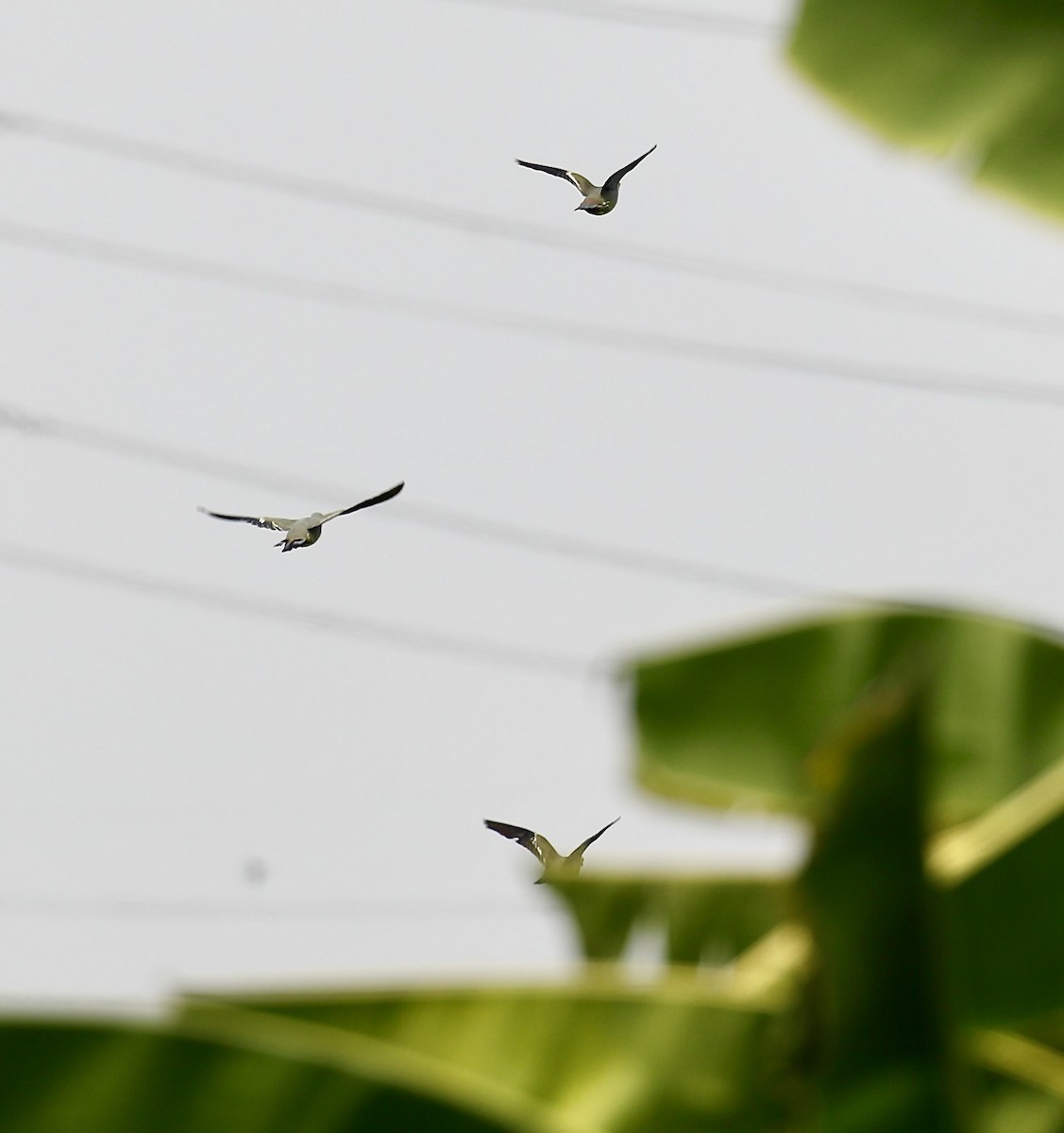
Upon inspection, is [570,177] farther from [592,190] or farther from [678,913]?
[678,913]

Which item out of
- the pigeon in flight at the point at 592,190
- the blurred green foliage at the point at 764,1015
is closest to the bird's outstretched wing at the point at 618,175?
the pigeon in flight at the point at 592,190

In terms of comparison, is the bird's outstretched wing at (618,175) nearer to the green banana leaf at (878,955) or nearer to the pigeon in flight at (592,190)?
the pigeon in flight at (592,190)

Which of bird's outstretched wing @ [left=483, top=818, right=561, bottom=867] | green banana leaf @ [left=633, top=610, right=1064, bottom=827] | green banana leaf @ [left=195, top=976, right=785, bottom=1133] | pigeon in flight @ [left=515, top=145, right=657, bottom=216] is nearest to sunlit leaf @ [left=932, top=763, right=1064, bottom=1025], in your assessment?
green banana leaf @ [left=195, top=976, right=785, bottom=1133]

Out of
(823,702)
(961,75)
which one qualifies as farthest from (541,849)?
(961,75)

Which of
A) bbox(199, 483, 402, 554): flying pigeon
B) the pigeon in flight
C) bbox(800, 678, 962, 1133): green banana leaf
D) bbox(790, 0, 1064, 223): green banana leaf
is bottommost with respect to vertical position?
bbox(199, 483, 402, 554): flying pigeon

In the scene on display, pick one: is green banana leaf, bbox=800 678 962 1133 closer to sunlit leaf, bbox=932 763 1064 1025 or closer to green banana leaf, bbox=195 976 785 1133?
green banana leaf, bbox=195 976 785 1133

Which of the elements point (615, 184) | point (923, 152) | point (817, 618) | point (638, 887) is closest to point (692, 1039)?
point (638, 887)
